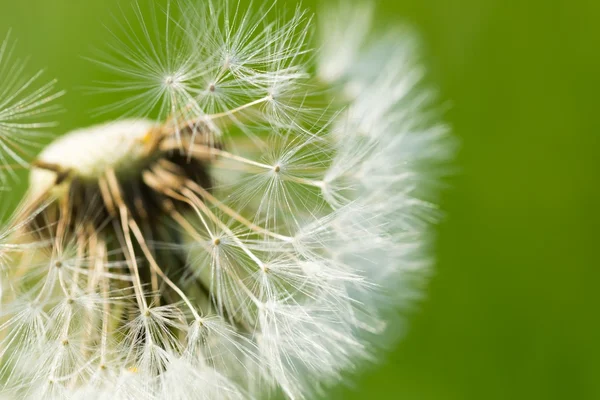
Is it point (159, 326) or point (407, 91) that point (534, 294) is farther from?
point (159, 326)

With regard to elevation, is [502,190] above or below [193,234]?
above

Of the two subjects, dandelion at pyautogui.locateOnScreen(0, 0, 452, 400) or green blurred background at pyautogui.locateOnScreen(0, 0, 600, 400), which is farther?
green blurred background at pyautogui.locateOnScreen(0, 0, 600, 400)

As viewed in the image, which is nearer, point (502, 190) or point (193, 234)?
point (193, 234)

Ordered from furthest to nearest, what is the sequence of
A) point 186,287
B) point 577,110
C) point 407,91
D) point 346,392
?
point 577,110, point 346,392, point 407,91, point 186,287

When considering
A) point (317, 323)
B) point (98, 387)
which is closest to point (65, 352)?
point (98, 387)
